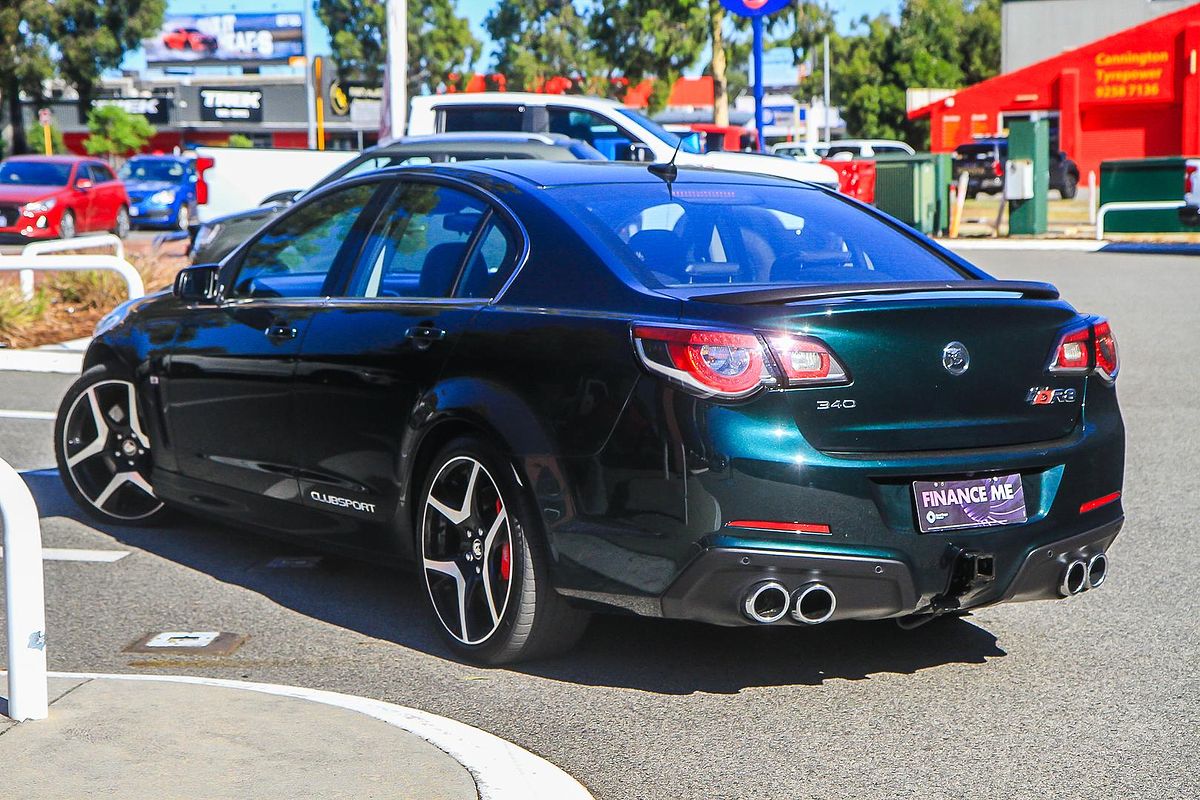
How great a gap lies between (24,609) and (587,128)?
1475 cm

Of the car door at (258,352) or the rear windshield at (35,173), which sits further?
the rear windshield at (35,173)

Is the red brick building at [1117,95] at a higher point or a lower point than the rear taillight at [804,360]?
higher

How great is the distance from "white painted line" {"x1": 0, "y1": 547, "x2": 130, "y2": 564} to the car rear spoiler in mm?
3049

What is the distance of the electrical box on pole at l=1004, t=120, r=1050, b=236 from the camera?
2681 centimetres

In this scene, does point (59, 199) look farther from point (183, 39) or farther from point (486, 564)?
point (183, 39)

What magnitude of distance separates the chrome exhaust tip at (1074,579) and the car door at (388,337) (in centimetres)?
196

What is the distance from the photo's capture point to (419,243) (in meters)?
5.89

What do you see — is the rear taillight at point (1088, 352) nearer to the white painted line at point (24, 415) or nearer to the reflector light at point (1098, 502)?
the reflector light at point (1098, 502)

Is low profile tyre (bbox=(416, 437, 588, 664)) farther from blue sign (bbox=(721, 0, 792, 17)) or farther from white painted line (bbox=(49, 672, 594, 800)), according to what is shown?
blue sign (bbox=(721, 0, 792, 17))

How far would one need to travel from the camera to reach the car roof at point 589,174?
5754 mm

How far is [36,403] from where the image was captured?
441 inches

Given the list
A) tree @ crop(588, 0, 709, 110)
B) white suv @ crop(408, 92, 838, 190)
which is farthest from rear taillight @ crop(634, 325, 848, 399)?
tree @ crop(588, 0, 709, 110)

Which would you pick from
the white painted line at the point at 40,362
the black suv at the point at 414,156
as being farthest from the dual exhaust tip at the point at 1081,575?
the white painted line at the point at 40,362

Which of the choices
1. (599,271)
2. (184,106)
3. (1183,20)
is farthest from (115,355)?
(184,106)
